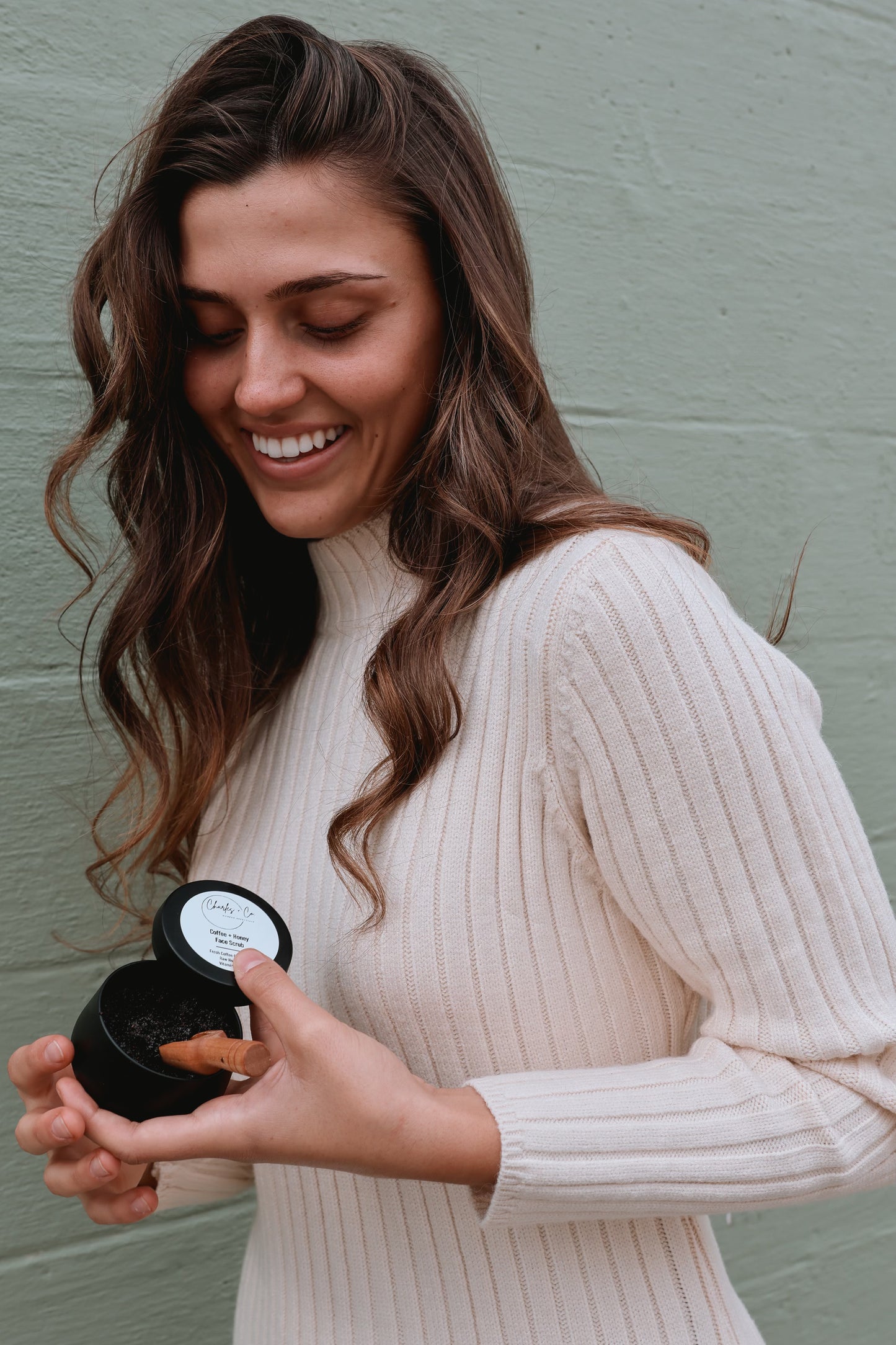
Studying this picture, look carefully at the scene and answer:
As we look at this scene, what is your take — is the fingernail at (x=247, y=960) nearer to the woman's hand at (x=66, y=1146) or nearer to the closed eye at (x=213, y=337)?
the woman's hand at (x=66, y=1146)

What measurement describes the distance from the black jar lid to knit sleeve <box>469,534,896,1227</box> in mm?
198

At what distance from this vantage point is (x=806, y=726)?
92 centimetres

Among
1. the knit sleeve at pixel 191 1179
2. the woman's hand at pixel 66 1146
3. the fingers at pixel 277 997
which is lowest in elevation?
the knit sleeve at pixel 191 1179

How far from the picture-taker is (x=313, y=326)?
108 cm

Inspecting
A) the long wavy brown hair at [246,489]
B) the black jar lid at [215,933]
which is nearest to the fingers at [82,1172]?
the black jar lid at [215,933]

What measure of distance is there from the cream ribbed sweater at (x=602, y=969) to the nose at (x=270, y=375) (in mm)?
271

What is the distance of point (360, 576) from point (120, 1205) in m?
0.64

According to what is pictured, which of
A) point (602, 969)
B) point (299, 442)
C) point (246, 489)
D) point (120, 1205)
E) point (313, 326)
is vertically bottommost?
point (120, 1205)

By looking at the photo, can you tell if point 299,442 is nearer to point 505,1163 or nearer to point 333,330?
point 333,330

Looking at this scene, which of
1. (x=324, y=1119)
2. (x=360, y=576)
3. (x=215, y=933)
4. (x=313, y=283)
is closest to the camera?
(x=324, y=1119)

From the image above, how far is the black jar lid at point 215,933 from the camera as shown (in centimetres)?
90

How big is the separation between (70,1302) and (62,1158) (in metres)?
0.65

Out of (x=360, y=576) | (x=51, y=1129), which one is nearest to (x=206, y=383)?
(x=360, y=576)

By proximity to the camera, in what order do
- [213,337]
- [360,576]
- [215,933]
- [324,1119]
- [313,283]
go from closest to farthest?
[324,1119]
[215,933]
[313,283]
[213,337]
[360,576]
